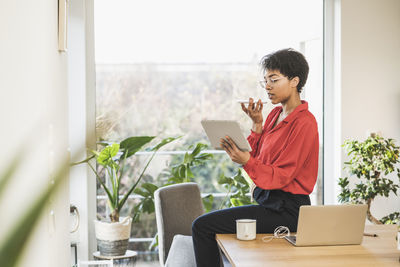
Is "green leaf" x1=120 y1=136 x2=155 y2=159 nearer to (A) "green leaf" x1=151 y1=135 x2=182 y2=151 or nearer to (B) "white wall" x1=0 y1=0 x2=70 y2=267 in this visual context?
(A) "green leaf" x1=151 y1=135 x2=182 y2=151

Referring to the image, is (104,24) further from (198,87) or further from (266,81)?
(266,81)

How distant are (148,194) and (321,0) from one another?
234cm

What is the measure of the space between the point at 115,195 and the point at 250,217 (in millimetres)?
1831

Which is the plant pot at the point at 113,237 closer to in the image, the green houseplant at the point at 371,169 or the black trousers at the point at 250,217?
the black trousers at the point at 250,217

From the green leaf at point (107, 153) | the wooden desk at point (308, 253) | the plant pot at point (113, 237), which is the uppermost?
the green leaf at point (107, 153)

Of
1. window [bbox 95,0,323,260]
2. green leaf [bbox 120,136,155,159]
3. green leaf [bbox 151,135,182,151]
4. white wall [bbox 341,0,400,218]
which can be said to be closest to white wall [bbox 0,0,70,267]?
green leaf [bbox 120,136,155,159]

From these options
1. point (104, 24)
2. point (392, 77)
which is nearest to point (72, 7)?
point (104, 24)

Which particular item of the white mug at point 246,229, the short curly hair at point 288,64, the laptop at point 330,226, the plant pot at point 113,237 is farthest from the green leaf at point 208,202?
the laptop at point 330,226

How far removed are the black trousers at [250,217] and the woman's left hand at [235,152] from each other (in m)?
0.21

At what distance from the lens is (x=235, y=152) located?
2.30m

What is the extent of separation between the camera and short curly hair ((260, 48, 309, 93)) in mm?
2520

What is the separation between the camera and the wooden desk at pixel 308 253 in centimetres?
176

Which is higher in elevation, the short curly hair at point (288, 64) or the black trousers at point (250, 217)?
the short curly hair at point (288, 64)

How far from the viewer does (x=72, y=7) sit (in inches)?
162
